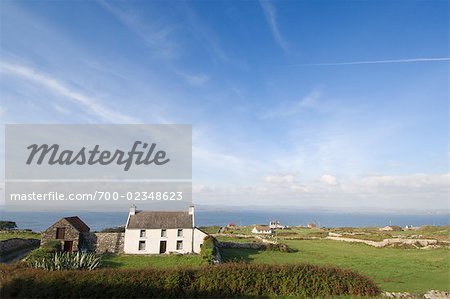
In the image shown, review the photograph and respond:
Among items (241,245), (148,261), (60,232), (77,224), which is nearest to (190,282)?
(148,261)

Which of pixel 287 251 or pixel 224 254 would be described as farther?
pixel 287 251

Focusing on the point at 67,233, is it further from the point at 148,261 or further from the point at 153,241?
the point at 148,261

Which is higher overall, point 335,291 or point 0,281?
point 0,281

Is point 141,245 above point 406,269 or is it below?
above

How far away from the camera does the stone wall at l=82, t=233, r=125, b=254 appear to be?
40.7 meters

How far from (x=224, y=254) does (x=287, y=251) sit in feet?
34.6

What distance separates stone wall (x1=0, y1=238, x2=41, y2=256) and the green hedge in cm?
2401

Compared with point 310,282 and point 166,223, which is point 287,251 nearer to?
point 166,223

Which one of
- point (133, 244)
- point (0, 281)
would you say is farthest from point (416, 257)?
point (0, 281)

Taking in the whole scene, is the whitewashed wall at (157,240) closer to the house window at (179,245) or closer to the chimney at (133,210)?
the house window at (179,245)

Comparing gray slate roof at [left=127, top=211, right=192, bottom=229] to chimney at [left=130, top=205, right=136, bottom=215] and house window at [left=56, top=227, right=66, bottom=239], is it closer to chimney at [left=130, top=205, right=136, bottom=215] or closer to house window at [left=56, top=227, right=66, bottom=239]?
chimney at [left=130, top=205, right=136, bottom=215]

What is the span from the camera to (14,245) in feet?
134

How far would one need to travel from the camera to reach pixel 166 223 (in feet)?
138

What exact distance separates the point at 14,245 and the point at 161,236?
19.0m
